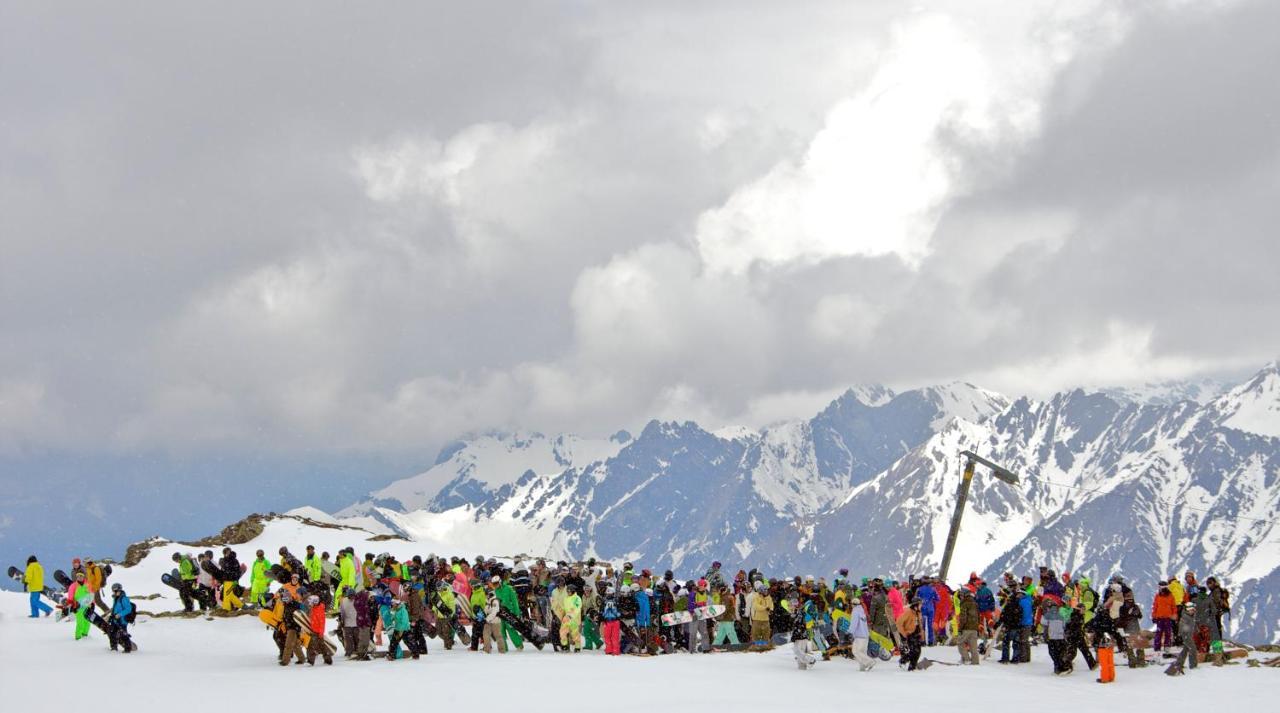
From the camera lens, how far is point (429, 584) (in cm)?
4009

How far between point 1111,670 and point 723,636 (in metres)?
12.3

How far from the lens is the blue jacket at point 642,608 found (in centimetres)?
3841

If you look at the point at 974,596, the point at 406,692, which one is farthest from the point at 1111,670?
the point at 406,692

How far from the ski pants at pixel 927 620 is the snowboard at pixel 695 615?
649cm

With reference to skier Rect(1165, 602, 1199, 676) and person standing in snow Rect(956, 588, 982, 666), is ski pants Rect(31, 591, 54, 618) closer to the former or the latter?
person standing in snow Rect(956, 588, 982, 666)

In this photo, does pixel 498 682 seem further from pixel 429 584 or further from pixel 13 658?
pixel 13 658

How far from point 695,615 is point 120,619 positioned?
1637cm

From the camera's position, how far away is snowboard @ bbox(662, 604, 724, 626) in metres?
39.3

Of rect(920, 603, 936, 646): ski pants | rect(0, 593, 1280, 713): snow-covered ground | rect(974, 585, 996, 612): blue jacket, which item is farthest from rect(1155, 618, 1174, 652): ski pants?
rect(920, 603, 936, 646): ski pants

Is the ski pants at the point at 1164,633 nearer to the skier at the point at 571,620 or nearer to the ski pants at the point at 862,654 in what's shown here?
the ski pants at the point at 862,654

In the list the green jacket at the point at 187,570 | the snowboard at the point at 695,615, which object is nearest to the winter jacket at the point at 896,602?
the snowboard at the point at 695,615

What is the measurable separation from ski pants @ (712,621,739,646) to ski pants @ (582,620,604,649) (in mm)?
3797

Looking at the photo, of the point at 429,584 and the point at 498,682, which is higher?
Result: the point at 429,584

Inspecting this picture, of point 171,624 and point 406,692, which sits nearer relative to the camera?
Answer: point 406,692
